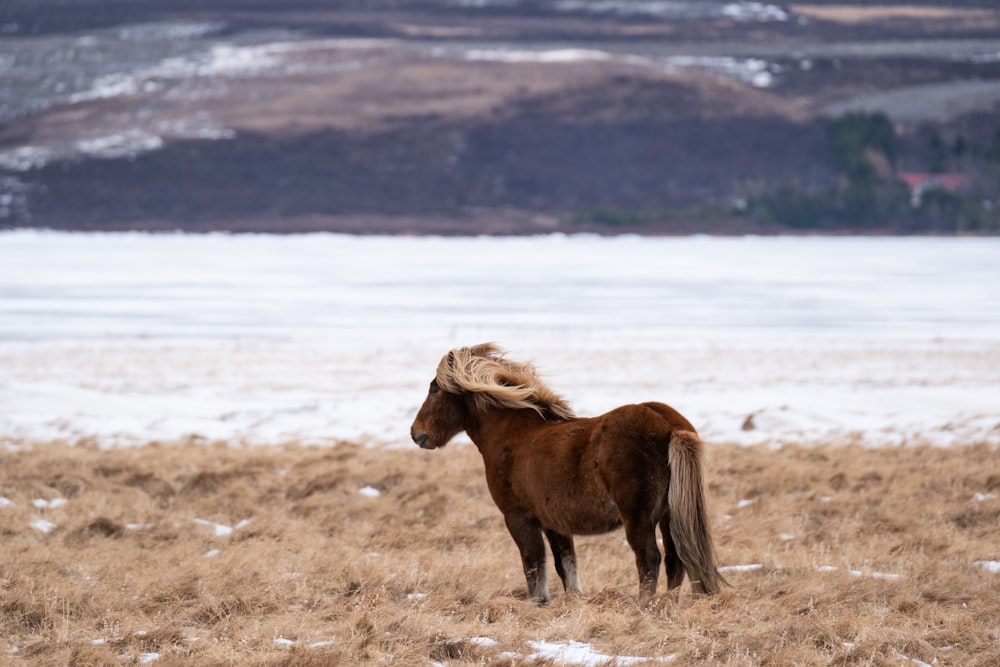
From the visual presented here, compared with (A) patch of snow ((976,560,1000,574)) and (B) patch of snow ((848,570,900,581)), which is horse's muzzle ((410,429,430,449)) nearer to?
(B) patch of snow ((848,570,900,581))

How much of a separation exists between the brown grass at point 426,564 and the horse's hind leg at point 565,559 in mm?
129

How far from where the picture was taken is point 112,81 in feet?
480

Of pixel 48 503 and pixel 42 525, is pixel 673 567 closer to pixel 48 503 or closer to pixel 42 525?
pixel 42 525

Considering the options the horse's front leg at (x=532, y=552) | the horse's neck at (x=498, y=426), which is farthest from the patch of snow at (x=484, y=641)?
the horse's neck at (x=498, y=426)

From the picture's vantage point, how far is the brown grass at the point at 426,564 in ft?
17.7

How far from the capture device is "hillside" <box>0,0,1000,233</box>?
127 meters

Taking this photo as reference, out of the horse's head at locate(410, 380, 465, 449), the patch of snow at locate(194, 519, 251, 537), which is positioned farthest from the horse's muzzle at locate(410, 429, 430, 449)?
the patch of snow at locate(194, 519, 251, 537)

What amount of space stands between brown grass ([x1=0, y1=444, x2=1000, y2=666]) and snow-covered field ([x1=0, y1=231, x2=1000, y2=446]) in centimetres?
162

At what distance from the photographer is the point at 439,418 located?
6.94 m

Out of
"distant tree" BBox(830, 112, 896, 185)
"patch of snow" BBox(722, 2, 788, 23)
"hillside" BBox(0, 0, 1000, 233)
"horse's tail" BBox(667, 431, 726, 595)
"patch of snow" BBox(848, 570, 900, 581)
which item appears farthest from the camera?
"patch of snow" BBox(722, 2, 788, 23)

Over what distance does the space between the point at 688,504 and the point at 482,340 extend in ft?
51.7

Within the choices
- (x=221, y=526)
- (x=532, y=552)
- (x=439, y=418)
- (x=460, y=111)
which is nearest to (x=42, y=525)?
(x=221, y=526)

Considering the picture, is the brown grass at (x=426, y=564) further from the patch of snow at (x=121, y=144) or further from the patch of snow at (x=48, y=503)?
the patch of snow at (x=121, y=144)

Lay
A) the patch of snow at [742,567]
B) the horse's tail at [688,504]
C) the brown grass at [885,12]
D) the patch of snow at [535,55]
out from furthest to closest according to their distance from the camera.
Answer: the brown grass at [885,12]
the patch of snow at [535,55]
the patch of snow at [742,567]
the horse's tail at [688,504]
